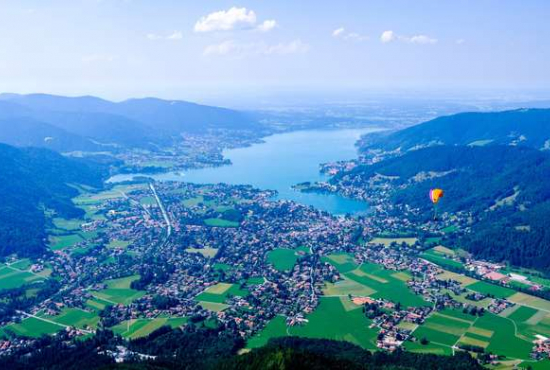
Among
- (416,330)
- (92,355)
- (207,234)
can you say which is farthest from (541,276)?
(92,355)

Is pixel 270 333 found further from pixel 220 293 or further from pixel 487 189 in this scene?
pixel 487 189

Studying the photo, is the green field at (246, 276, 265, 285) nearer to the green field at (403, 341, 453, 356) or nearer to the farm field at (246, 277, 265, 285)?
the farm field at (246, 277, 265, 285)

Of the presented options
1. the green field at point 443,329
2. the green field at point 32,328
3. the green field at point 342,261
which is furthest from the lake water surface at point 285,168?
the green field at point 32,328

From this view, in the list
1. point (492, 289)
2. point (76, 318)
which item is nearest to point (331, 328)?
point (492, 289)

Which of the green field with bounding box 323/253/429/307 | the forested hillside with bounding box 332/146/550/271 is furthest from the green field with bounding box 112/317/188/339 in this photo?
the forested hillside with bounding box 332/146/550/271

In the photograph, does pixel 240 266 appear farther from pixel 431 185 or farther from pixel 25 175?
pixel 25 175

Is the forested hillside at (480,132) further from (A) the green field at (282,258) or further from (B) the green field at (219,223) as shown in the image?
(A) the green field at (282,258)
